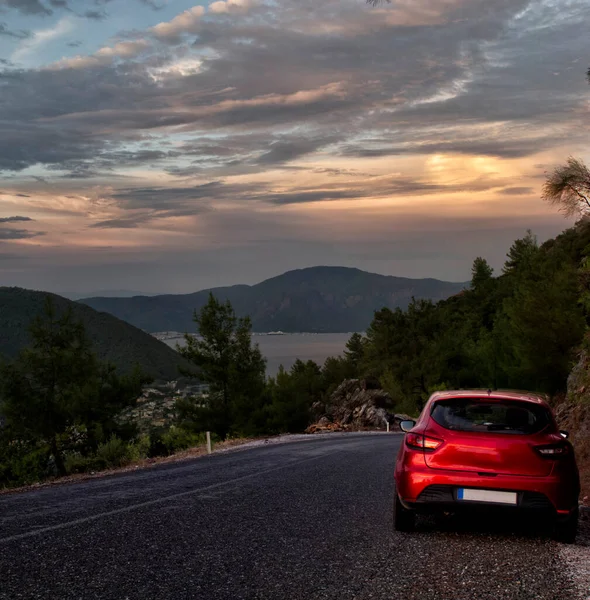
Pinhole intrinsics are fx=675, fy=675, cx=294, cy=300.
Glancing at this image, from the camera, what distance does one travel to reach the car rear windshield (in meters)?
7.05

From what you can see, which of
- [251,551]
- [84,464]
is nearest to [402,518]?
[251,551]

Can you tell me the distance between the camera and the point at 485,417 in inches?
295

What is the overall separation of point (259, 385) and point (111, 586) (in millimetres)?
47079

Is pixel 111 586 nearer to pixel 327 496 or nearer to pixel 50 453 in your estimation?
pixel 327 496

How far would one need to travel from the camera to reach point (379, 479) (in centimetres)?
1265

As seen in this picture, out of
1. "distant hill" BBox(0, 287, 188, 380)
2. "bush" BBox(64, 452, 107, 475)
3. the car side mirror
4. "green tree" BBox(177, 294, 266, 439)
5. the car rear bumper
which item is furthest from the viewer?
"distant hill" BBox(0, 287, 188, 380)

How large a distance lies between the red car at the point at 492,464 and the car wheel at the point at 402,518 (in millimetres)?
23

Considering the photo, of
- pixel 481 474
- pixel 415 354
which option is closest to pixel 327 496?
pixel 481 474

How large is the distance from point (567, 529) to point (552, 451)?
0.85 m

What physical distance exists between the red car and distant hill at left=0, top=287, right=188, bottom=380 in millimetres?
132626

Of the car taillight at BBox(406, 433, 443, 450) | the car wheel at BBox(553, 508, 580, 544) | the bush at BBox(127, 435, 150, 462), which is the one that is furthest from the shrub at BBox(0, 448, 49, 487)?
the car wheel at BBox(553, 508, 580, 544)

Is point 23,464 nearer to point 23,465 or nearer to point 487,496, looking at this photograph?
point 23,465

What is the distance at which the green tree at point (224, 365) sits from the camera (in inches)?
1972

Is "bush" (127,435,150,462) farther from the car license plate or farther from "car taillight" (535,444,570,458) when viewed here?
"car taillight" (535,444,570,458)
